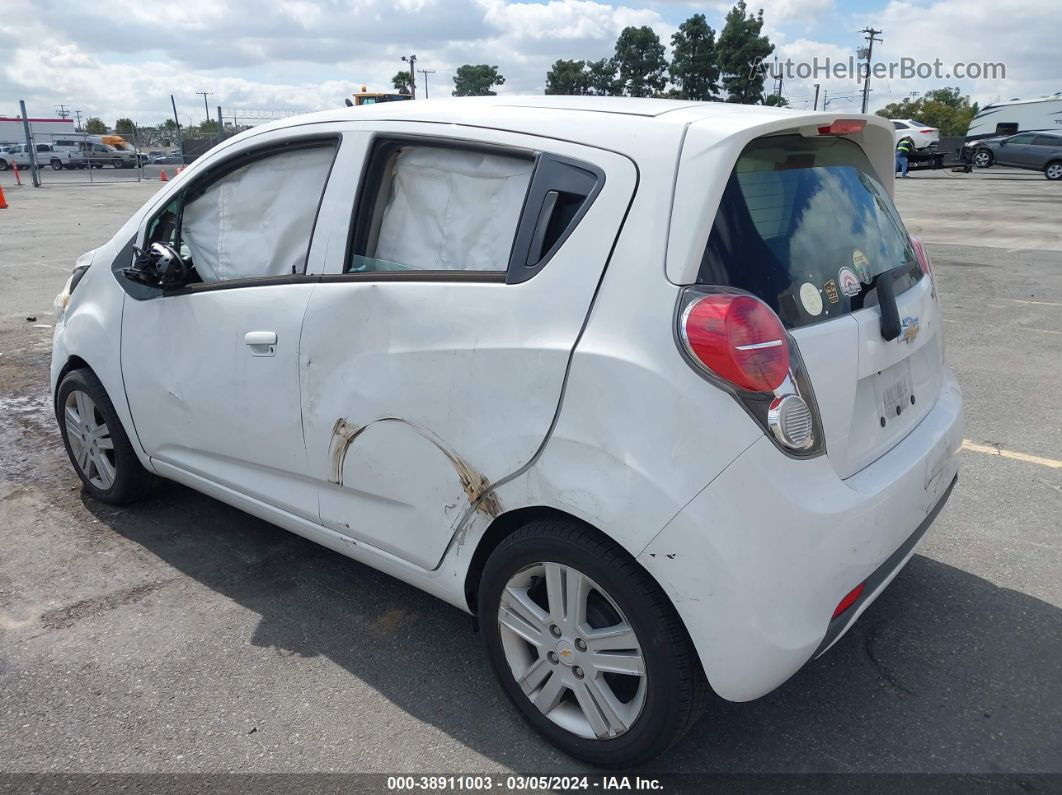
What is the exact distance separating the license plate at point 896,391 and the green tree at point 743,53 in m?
70.5

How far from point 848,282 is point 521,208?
964 mm

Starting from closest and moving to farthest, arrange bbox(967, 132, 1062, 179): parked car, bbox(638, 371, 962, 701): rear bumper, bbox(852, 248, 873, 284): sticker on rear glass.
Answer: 1. bbox(638, 371, 962, 701): rear bumper
2. bbox(852, 248, 873, 284): sticker on rear glass
3. bbox(967, 132, 1062, 179): parked car

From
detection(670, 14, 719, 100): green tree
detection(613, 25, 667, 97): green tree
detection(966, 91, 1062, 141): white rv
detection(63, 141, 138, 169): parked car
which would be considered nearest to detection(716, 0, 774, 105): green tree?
detection(670, 14, 719, 100): green tree

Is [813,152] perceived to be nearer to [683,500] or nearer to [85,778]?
[683,500]

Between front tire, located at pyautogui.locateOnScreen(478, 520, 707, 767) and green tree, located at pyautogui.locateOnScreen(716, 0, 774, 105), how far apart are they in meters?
71.1

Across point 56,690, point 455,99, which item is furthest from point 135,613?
point 455,99

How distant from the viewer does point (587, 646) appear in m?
2.31

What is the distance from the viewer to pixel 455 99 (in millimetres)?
2908

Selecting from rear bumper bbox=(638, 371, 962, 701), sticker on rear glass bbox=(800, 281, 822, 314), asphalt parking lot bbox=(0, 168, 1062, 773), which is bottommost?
asphalt parking lot bbox=(0, 168, 1062, 773)

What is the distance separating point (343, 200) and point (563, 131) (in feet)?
2.83

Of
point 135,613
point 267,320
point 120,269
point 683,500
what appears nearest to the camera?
point 683,500

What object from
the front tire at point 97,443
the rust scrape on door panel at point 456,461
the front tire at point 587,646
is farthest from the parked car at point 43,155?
the front tire at point 587,646

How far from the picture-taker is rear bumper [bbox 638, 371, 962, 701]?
6.54 feet

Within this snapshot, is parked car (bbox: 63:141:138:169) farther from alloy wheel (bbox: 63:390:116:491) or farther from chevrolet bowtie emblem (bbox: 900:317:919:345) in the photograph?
chevrolet bowtie emblem (bbox: 900:317:919:345)
